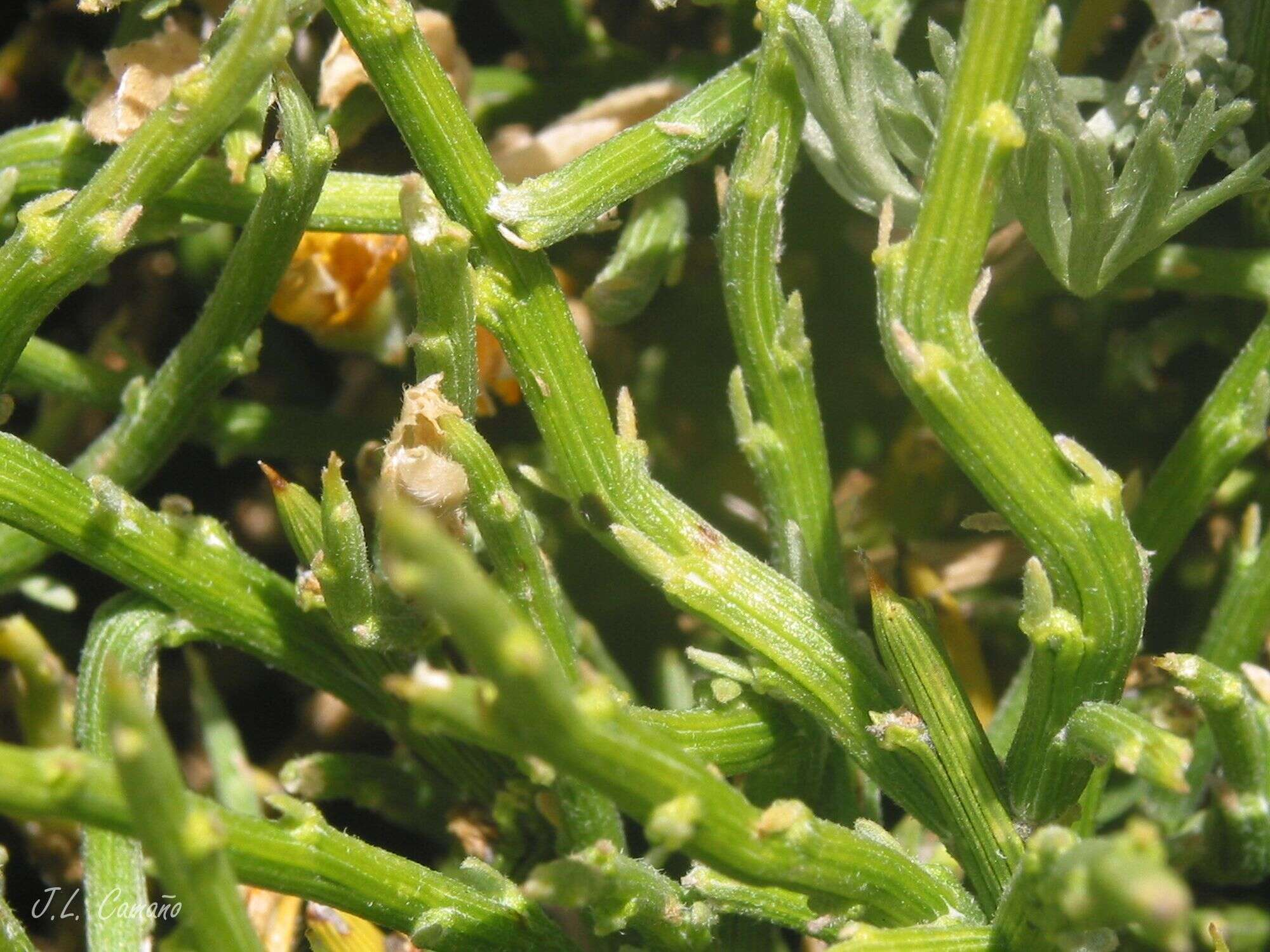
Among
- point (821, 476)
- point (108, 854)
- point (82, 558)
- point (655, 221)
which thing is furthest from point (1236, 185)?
point (108, 854)

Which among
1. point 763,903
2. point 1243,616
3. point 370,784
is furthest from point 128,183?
point 1243,616

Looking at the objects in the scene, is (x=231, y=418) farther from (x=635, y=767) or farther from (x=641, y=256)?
(x=635, y=767)

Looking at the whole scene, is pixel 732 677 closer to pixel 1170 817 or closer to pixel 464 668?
pixel 464 668

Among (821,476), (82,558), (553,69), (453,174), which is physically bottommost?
(821,476)

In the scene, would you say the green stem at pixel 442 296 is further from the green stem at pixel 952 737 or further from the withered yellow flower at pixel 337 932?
the withered yellow flower at pixel 337 932

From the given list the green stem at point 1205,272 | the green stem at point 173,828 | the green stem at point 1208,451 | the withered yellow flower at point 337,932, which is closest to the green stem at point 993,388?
the green stem at point 1208,451
